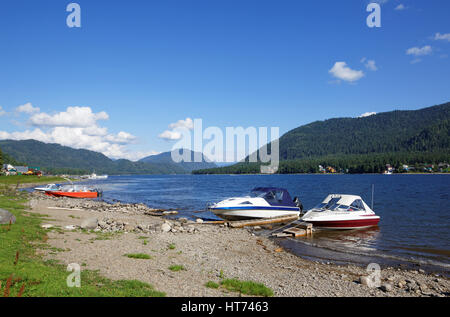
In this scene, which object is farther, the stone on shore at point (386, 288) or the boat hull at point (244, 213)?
the boat hull at point (244, 213)

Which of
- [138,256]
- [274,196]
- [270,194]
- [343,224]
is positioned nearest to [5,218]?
[138,256]

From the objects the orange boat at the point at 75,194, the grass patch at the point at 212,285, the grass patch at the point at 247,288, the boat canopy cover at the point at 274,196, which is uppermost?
the boat canopy cover at the point at 274,196

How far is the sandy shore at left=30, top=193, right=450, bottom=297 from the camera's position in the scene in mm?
10484

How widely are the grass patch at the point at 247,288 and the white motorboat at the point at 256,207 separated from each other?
61.1ft

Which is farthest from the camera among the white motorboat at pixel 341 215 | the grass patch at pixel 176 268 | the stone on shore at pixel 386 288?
the white motorboat at pixel 341 215

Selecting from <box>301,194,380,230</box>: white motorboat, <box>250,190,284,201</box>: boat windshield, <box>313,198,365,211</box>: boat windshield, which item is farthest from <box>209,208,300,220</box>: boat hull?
<box>313,198,365,211</box>: boat windshield

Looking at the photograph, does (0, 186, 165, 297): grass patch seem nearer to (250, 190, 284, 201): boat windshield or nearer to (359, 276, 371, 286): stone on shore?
(359, 276, 371, 286): stone on shore

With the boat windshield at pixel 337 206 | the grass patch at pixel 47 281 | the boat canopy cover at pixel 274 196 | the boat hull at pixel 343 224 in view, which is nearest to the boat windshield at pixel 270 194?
the boat canopy cover at pixel 274 196

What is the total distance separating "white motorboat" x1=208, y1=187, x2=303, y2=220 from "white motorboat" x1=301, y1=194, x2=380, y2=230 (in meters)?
3.80

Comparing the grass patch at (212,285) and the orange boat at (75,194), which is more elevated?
the grass patch at (212,285)

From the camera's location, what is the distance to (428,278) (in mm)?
13961

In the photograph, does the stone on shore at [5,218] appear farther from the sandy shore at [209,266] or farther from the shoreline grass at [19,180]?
the shoreline grass at [19,180]

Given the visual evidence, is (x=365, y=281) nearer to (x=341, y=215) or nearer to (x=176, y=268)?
(x=176, y=268)

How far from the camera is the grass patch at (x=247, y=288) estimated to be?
9.41 metres
